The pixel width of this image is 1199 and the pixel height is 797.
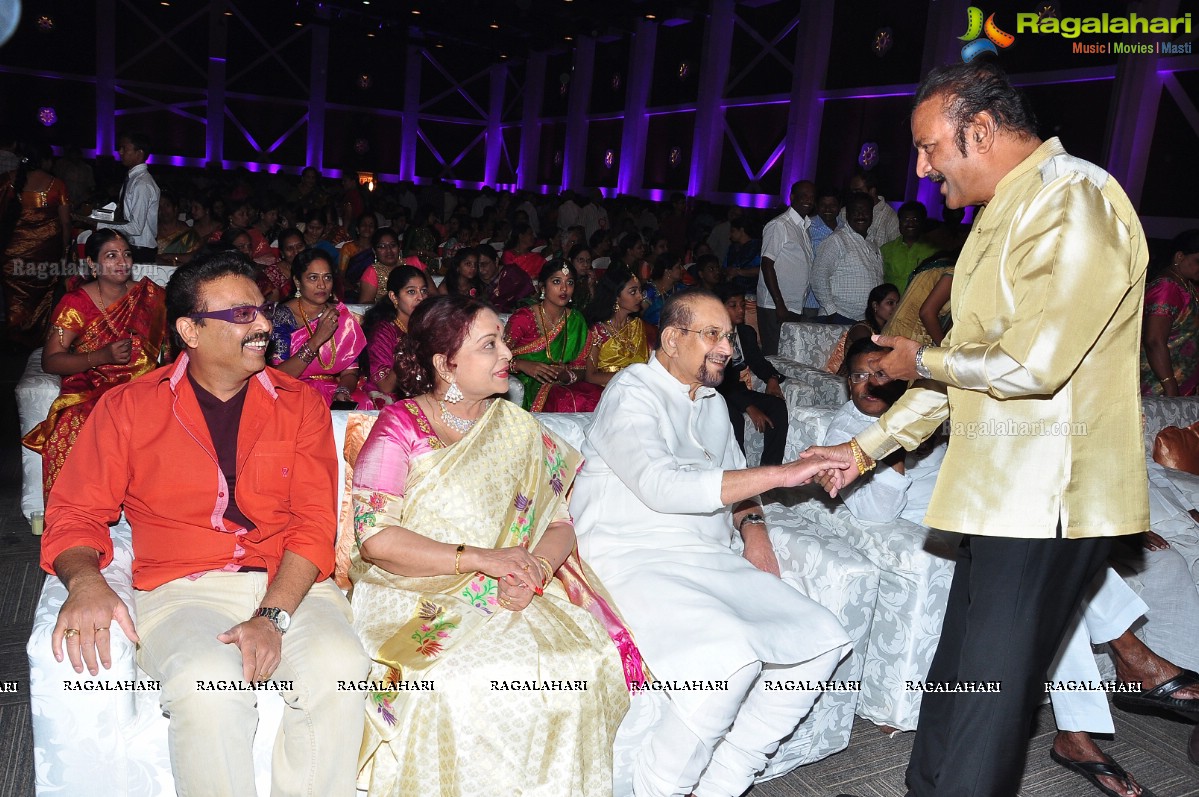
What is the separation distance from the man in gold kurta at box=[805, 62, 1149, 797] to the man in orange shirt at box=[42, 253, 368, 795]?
4.36 ft

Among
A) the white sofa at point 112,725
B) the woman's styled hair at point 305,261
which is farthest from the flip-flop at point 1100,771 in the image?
the woman's styled hair at point 305,261

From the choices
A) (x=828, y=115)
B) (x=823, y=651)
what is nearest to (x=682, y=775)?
(x=823, y=651)

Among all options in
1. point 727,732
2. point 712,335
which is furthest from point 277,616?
point 712,335

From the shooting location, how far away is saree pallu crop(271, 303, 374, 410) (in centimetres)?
363

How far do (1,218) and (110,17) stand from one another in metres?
13.0

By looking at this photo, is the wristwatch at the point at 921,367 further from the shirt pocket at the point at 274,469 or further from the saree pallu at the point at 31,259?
the saree pallu at the point at 31,259

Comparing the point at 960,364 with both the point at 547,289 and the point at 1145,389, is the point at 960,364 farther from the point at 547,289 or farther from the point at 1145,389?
the point at 1145,389

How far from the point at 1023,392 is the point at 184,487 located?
1.82 metres

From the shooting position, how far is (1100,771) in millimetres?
2527

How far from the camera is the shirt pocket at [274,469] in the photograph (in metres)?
2.08

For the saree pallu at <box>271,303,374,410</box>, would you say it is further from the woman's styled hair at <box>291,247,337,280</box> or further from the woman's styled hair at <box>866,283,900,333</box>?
the woman's styled hair at <box>866,283,900,333</box>

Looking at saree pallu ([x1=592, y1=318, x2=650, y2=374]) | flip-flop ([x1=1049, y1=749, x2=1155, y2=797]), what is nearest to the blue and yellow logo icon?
saree pallu ([x1=592, y1=318, x2=650, y2=374])

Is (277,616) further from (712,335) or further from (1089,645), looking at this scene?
(1089,645)

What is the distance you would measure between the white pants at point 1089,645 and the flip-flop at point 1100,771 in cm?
10
